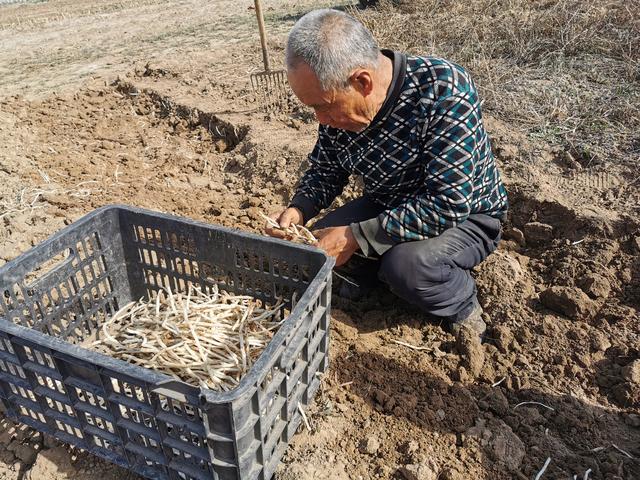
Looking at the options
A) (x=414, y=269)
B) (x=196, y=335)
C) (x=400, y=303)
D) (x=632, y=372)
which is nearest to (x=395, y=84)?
A: (x=414, y=269)

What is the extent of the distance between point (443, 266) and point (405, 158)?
1.91 ft

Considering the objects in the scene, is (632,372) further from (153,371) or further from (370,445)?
(153,371)

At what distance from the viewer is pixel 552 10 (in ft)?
18.8

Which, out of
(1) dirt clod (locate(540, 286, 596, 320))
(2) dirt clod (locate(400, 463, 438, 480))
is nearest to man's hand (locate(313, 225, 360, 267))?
(2) dirt clod (locate(400, 463, 438, 480))

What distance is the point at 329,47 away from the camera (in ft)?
6.70

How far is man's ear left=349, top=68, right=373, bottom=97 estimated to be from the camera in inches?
84.4

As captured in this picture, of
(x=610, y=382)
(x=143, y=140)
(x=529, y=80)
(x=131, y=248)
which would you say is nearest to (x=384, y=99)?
(x=131, y=248)

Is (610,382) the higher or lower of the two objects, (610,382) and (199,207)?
the lower

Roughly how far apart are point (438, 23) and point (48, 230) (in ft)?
16.5

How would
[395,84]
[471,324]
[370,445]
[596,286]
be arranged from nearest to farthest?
[370,445] < [395,84] < [471,324] < [596,286]

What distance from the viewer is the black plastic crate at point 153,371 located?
1634mm

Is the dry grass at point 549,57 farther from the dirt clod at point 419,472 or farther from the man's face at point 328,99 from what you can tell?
the dirt clod at point 419,472

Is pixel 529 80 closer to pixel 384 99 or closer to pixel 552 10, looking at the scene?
pixel 552 10

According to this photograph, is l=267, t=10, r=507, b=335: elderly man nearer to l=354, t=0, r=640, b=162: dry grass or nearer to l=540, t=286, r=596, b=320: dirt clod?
l=540, t=286, r=596, b=320: dirt clod
